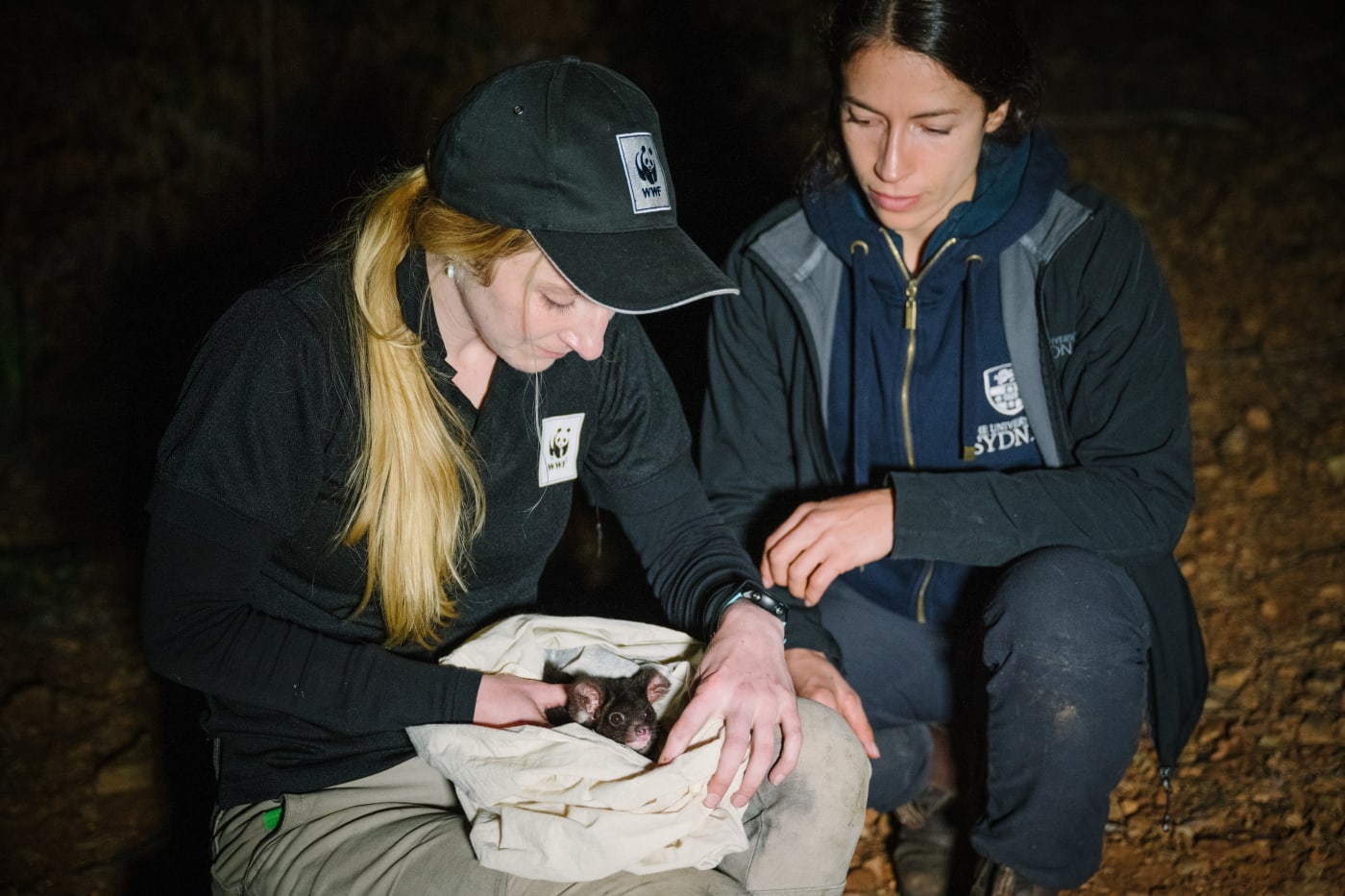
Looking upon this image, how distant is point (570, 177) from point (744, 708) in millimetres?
938

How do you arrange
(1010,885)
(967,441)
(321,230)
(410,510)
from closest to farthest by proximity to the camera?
(410,510)
(1010,885)
(967,441)
(321,230)

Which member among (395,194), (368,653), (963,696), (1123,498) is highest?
(395,194)

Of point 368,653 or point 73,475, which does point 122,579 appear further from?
point 368,653

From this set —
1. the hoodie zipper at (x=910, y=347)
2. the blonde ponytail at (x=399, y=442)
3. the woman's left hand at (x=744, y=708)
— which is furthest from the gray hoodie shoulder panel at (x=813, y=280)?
the blonde ponytail at (x=399, y=442)

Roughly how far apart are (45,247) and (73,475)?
3.86ft

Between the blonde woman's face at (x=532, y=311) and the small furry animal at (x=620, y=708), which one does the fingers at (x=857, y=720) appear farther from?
the blonde woman's face at (x=532, y=311)

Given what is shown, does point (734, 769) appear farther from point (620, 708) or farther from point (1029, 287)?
point (1029, 287)

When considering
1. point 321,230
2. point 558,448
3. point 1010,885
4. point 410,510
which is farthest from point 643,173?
point 321,230

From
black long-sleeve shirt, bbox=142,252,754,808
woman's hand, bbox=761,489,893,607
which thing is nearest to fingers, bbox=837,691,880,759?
woman's hand, bbox=761,489,893,607

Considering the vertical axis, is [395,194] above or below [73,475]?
above

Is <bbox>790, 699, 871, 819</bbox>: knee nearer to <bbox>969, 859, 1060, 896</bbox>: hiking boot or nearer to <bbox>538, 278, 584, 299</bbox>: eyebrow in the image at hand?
<bbox>969, 859, 1060, 896</bbox>: hiking boot

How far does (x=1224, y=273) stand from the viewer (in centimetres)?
612

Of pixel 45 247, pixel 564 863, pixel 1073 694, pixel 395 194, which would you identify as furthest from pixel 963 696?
pixel 45 247

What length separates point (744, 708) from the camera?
196 cm
